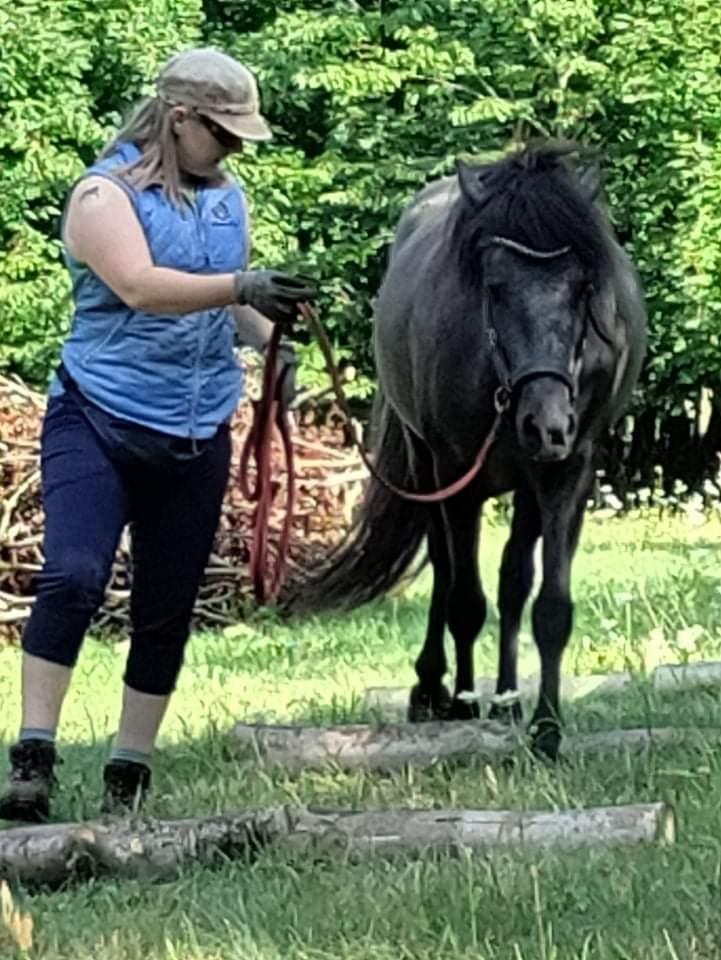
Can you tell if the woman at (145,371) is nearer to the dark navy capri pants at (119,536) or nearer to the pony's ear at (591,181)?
the dark navy capri pants at (119,536)

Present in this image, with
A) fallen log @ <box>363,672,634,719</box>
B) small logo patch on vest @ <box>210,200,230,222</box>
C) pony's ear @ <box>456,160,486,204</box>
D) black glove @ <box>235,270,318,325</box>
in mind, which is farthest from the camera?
fallen log @ <box>363,672,634,719</box>

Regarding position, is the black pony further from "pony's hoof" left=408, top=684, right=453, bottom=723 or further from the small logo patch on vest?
the small logo patch on vest

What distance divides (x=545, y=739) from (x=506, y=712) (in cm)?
89

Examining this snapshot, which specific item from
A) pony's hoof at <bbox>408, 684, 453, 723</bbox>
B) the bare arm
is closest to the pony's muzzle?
the bare arm

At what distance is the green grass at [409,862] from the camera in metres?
4.37

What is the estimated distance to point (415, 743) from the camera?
6.77 meters

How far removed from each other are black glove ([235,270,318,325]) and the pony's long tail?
3.08 metres

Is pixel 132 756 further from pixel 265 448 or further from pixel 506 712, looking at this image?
pixel 506 712

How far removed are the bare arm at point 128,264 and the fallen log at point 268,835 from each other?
1.35 metres

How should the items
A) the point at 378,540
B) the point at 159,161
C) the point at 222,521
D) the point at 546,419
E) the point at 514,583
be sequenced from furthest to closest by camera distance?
the point at 222,521 < the point at 378,540 < the point at 514,583 < the point at 546,419 < the point at 159,161

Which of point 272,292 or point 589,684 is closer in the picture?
point 272,292

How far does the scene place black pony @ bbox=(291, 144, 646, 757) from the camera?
6.76 meters

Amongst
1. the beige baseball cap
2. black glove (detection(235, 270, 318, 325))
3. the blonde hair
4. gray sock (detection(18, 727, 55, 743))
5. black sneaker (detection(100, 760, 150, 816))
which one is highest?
the beige baseball cap

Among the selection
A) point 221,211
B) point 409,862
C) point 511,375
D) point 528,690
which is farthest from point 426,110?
point 409,862
